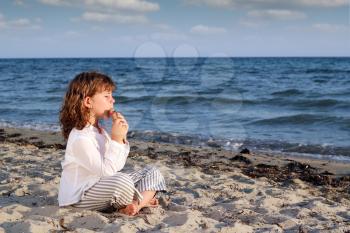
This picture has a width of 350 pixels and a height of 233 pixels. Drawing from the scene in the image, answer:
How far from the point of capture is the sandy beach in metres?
3.75

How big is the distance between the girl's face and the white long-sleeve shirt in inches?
5.6

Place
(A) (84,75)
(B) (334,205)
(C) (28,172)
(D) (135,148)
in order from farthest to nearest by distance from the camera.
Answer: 1. (D) (135,148)
2. (C) (28,172)
3. (B) (334,205)
4. (A) (84,75)

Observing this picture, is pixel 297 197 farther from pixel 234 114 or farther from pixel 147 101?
pixel 147 101

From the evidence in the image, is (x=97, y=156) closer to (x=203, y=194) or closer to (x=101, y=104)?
(x=101, y=104)

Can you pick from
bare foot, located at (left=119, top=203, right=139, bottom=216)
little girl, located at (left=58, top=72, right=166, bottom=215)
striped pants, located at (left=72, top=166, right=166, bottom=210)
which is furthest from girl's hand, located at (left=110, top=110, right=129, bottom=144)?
bare foot, located at (left=119, top=203, right=139, bottom=216)

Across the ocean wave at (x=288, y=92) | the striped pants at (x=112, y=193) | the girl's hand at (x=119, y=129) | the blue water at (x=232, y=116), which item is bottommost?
the blue water at (x=232, y=116)

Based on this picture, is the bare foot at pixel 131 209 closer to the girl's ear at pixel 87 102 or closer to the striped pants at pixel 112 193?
the striped pants at pixel 112 193

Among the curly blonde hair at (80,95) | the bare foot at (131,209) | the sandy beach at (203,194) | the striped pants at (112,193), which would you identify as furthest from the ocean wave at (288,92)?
the curly blonde hair at (80,95)

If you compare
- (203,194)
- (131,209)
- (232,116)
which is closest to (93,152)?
(131,209)

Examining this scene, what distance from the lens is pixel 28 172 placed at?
5891 mm

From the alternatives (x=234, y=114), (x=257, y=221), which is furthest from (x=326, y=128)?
(x=257, y=221)

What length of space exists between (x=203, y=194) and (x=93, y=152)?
170 centimetres

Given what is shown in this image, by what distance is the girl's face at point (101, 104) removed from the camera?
390 centimetres

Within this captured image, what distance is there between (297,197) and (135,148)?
13.1ft
